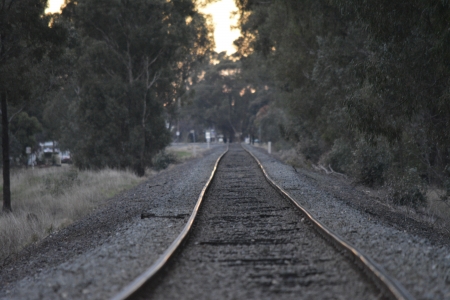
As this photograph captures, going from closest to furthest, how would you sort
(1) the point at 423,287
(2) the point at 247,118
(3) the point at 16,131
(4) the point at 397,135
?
(1) the point at 423,287, (4) the point at 397,135, (3) the point at 16,131, (2) the point at 247,118

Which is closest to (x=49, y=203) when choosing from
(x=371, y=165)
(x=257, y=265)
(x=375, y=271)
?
(x=371, y=165)

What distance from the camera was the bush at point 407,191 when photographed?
48.8ft

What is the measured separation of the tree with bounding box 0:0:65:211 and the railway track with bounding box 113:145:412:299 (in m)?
9.97

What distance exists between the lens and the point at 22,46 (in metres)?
17.8

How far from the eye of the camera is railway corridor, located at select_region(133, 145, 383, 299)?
193 inches

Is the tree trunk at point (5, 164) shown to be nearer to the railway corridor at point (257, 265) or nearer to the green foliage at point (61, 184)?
the green foliage at point (61, 184)

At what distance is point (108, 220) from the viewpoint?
11.2 m

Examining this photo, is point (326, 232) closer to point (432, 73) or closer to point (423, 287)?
point (423, 287)

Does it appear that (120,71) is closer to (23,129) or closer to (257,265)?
(23,129)

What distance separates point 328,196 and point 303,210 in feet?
12.4

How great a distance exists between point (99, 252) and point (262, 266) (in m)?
2.26

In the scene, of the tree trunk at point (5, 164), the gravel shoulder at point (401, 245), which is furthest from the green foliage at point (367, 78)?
the tree trunk at point (5, 164)

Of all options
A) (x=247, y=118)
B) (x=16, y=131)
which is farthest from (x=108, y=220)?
(x=247, y=118)

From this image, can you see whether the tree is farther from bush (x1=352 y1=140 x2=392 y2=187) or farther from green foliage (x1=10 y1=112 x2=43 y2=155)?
green foliage (x1=10 y1=112 x2=43 y2=155)
